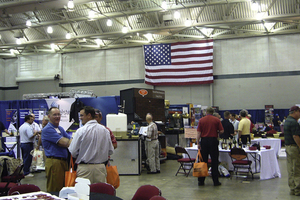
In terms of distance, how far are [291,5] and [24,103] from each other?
467 inches

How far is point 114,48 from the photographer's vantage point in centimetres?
1833

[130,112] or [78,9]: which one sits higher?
[78,9]

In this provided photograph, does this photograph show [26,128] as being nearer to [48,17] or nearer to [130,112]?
[130,112]

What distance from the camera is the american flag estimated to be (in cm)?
1627

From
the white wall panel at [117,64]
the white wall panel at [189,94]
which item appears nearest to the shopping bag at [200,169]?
the white wall panel at [189,94]

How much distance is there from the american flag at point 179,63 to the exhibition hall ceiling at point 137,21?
591 millimetres

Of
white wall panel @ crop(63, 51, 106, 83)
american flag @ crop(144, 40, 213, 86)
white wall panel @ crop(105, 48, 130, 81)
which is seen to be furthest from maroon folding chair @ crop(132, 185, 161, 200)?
white wall panel @ crop(63, 51, 106, 83)

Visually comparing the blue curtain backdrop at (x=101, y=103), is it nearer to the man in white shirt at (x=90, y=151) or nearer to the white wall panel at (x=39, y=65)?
the man in white shirt at (x=90, y=151)

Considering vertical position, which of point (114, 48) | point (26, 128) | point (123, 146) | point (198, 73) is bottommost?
point (123, 146)

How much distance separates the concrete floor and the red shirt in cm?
112

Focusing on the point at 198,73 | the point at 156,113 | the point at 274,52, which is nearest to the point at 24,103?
the point at 156,113

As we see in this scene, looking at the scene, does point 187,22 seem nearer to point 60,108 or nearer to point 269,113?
point 269,113

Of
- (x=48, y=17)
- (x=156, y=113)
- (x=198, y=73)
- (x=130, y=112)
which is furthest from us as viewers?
(x=198, y=73)

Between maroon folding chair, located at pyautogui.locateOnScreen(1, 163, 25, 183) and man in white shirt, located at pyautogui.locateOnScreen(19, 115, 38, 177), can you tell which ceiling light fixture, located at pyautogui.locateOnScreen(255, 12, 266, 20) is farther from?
maroon folding chair, located at pyautogui.locateOnScreen(1, 163, 25, 183)
